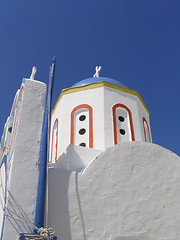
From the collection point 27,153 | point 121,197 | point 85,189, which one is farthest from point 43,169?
point 121,197

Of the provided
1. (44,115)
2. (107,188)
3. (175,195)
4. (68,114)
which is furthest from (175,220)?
(68,114)

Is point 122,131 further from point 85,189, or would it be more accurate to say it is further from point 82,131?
point 85,189

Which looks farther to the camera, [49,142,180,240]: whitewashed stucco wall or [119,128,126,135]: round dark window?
[119,128,126,135]: round dark window

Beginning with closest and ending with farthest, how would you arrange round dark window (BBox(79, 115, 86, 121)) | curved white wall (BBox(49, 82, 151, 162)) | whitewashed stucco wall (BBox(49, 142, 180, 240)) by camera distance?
whitewashed stucco wall (BBox(49, 142, 180, 240))
curved white wall (BBox(49, 82, 151, 162))
round dark window (BBox(79, 115, 86, 121))

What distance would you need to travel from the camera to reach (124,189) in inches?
212

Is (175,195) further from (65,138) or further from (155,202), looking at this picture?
(65,138)

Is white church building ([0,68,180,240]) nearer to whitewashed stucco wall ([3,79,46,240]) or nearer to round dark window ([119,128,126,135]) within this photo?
whitewashed stucco wall ([3,79,46,240])

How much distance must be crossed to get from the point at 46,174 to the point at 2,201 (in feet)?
2.84

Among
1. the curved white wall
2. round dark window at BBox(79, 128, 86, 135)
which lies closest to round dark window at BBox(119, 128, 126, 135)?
the curved white wall

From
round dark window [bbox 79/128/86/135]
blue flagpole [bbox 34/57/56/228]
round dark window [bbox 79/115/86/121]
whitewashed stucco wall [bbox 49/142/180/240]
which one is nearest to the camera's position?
blue flagpole [bbox 34/57/56/228]

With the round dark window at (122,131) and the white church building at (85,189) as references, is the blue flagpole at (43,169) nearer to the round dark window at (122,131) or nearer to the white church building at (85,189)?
the white church building at (85,189)

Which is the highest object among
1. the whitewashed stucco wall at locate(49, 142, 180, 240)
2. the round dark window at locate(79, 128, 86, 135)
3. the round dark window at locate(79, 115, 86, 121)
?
the round dark window at locate(79, 115, 86, 121)

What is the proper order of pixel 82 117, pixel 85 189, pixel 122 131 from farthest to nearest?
pixel 82 117 < pixel 122 131 < pixel 85 189

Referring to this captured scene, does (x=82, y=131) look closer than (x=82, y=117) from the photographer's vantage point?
Yes
